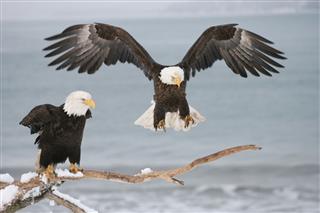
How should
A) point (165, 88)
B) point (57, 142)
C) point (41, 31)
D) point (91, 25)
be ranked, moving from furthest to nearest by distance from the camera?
point (41, 31) < point (91, 25) < point (165, 88) < point (57, 142)

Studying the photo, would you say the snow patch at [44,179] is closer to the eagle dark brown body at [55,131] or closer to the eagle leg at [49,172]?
the eagle leg at [49,172]

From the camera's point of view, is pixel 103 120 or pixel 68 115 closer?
pixel 68 115

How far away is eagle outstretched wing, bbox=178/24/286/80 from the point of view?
4422mm

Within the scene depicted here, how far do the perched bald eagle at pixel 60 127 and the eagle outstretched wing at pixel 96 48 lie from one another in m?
0.49

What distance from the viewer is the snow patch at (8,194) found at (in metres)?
3.52

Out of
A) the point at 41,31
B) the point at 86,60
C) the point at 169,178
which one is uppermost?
the point at 41,31

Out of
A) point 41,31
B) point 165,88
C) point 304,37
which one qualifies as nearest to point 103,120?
point 41,31

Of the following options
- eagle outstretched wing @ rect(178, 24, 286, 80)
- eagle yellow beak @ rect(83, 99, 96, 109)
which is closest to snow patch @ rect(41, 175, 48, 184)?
eagle yellow beak @ rect(83, 99, 96, 109)

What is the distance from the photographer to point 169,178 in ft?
11.4

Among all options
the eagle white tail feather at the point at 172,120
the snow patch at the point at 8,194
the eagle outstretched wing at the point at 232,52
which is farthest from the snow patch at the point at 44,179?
the eagle outstretched wing at the point at 232,52

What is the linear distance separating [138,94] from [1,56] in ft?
9.13

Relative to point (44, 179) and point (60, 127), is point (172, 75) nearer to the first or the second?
point (60, 127)

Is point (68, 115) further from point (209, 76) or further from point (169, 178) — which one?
point (209, 76)

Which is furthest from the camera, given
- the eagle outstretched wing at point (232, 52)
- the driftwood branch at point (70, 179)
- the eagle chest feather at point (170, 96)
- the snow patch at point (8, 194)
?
the eagle outstretched wing at point (232, 52)
